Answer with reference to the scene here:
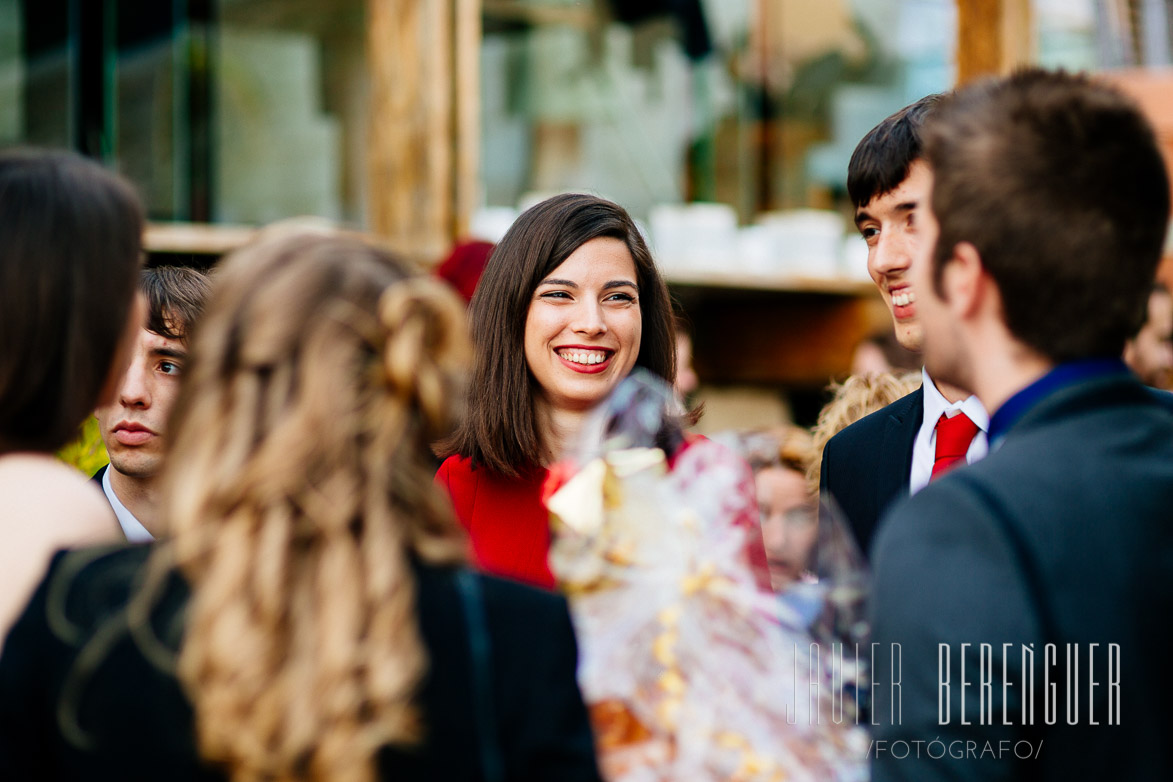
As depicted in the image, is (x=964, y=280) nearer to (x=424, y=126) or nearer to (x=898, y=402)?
(x=898, y=402)

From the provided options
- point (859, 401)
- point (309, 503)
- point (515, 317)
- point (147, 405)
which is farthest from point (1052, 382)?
point (147, 405)

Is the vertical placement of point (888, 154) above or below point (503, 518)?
above

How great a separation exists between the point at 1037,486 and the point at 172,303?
2.01 m

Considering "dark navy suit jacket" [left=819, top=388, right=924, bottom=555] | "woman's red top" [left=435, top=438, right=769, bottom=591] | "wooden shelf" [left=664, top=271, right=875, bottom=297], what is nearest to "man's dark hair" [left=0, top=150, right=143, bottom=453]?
"woman's red top" [left=435, top=438, right=769, bottom=591]

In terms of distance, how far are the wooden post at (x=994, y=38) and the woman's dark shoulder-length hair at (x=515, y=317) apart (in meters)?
3.87

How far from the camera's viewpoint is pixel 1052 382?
142 cm

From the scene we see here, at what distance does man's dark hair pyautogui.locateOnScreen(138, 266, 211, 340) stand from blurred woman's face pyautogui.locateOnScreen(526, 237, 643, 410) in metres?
0.76

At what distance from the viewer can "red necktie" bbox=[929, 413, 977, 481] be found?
2350mm

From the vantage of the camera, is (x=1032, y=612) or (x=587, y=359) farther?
(x=587, y=359)

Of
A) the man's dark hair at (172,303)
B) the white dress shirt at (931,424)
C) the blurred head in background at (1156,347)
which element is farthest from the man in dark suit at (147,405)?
the blurred head in background at (1156,347)

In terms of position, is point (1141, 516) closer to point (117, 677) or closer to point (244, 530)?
point (244, 530)

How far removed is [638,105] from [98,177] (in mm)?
6547

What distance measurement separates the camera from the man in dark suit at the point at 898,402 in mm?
2426

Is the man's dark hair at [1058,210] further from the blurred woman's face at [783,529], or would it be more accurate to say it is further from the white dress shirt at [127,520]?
the white dress shirt at [127,520]
